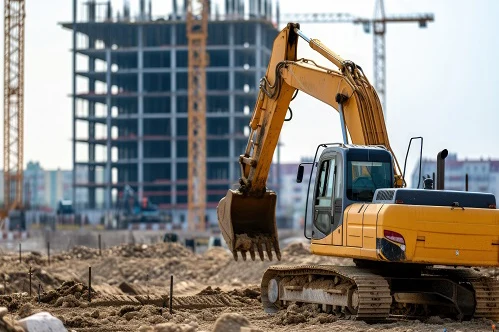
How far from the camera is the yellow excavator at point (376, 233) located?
47.8ft

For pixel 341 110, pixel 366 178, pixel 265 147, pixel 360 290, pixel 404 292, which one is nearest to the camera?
pixel 360 290

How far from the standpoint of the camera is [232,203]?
64.5ft

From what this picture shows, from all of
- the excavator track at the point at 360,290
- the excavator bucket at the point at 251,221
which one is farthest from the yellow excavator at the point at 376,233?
the excavator bucket at the point at 251,221

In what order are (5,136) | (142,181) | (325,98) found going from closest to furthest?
(325,98), (5,136), (142,181)

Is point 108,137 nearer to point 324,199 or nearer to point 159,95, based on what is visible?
point 159,95

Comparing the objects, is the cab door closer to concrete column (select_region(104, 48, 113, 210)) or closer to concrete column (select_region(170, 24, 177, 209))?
concrete column (select_region(170, 24, 177, 209))

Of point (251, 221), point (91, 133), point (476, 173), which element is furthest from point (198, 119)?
point (251, 221)

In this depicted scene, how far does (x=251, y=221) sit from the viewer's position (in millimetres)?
19844

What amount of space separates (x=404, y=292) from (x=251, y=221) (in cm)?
487

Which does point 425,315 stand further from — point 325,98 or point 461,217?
point 325,98

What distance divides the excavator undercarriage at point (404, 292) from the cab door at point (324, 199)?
0.54 metres

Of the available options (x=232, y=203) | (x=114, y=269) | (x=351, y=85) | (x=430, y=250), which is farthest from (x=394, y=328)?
(x=114, y=269)

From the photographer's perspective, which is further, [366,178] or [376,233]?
[366,178]

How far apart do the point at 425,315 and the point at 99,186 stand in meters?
103
